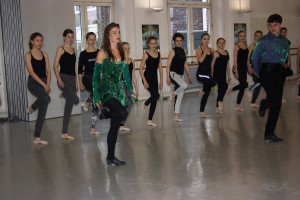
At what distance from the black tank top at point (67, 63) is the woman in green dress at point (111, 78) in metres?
1.82

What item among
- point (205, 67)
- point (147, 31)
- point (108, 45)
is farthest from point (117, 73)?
point (147, 31)

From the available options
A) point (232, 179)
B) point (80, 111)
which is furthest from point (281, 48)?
point (80, 111)

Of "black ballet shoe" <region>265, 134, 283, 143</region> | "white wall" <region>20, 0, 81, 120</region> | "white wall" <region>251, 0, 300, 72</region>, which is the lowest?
"black ballet shoe" <region>265, 134, 283, 143</region>

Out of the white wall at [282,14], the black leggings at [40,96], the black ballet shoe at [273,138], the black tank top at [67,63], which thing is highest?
the white wall at [282,14]

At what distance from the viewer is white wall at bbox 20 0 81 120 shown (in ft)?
26.9

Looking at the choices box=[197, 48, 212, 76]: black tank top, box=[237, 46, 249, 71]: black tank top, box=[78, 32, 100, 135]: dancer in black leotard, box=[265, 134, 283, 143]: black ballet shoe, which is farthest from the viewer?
box=[237, 46, 249, 71]: black tank top

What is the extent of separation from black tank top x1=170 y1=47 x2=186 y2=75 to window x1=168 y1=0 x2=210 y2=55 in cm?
567

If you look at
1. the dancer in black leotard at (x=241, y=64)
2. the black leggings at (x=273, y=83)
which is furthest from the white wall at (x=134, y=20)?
the black leggings at (x=273, y=83)

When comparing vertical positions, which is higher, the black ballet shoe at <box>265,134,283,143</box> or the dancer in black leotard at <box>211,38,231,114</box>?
the dancer in black leotard at <box>211,38,231,114</box>

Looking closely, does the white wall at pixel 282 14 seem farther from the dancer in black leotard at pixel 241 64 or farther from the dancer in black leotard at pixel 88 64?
the dancer in black leotard at pixel 88 64

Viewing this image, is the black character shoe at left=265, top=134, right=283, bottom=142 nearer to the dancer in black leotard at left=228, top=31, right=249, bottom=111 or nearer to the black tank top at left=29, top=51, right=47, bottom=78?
the dancer in black leotard at left=228, top=31, right=249, bottom=111

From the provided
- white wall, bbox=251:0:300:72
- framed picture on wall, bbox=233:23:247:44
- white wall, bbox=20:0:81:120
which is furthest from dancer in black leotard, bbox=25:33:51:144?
white wall, bbox=251:0:300:72

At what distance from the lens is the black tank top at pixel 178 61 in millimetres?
7191

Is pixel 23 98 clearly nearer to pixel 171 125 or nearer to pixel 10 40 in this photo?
pixel 10 40
